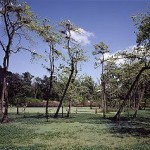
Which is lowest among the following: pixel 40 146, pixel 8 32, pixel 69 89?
pixel 40 146

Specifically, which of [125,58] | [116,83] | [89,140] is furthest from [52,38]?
[116,83]

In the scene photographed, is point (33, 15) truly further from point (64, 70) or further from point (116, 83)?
point (116, 83)

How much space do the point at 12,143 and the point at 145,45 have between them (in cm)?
2098

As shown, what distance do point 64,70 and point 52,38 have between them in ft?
44.1

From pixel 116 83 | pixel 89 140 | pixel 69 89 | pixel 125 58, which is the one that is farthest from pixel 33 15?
pixel 116 83

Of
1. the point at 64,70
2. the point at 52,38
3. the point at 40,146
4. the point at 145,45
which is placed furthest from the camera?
the point at 64,70

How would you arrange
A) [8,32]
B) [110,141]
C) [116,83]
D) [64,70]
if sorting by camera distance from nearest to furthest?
[110,141] < [8,32] < [64,70] < [116,83]

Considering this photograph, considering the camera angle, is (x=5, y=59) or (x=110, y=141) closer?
(x=110, y=141)

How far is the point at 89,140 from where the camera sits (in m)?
27.3

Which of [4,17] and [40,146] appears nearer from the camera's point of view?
[40,146]

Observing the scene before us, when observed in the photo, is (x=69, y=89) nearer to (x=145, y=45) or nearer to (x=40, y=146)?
(x=145, y=45)

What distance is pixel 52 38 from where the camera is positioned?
4925 cm

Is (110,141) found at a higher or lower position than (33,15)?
lower

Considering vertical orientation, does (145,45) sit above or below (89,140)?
above
